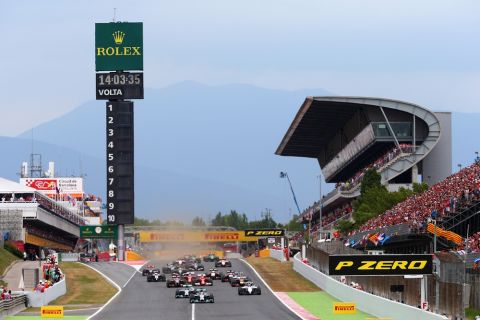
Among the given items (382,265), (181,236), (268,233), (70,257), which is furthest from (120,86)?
(382,265)

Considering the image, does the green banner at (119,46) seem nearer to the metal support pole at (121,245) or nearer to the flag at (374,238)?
the metal support pole at (121,245)

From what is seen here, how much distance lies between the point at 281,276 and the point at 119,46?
45515 mm

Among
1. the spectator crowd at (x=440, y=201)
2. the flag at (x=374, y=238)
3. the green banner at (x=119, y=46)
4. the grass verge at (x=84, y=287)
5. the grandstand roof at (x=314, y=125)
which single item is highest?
A: the green banner at (x=119, y=46)

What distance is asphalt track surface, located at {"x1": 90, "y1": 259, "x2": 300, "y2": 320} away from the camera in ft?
201

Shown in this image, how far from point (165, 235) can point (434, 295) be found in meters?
83.5

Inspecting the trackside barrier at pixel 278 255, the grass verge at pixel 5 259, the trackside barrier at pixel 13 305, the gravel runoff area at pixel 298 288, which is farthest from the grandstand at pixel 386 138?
the trackside barrier at pixel 13 305

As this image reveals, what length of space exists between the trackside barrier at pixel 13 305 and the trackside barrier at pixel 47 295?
649 millimetres

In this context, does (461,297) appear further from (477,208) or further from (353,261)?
(477,208)

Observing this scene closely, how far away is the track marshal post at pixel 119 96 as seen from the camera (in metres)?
132

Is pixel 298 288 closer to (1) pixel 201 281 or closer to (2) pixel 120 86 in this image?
(1) pixel 201 281

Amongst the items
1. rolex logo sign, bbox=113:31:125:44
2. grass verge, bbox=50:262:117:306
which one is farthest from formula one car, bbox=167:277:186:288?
rolex logo sign, bbox=113:31:125:44

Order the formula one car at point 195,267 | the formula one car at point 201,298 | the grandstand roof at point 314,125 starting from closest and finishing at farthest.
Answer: the formula one car at point 201,298 < the formula one car at point 195,267 < the grandstand roof at point 314,125

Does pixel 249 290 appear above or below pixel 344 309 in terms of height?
below

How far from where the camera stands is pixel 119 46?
438ft
